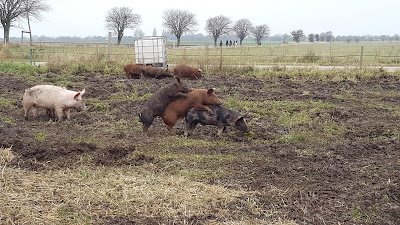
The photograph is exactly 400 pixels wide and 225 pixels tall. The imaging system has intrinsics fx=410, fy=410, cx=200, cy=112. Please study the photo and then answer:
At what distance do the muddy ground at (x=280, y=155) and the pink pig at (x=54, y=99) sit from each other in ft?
1.10

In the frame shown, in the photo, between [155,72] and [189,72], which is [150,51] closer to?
[155,72]

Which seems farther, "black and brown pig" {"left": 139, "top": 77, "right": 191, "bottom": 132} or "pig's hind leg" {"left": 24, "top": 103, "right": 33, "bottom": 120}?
"pig's hind leg" {"left": 24, "top": 103, "right": 33, "bottom": 120}

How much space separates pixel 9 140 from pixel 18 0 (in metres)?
48.2

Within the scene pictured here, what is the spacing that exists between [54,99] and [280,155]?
492cm

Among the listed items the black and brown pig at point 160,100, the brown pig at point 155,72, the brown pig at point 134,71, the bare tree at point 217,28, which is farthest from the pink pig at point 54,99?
the bare tree at point 217,28

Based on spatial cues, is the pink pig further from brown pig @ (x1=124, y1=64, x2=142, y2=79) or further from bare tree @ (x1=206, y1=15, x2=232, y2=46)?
bare tree @ (x1=206, y1=15, x2=232, y2=46)

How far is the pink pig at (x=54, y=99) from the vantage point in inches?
338

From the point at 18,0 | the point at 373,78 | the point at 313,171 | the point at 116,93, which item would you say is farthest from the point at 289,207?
the point at 18,0

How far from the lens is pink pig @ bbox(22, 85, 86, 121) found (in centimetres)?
858

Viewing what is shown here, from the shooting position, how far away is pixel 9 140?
6.89 meters

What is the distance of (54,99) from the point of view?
28.2 ft

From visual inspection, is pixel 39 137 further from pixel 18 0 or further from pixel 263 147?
pixel 18 0

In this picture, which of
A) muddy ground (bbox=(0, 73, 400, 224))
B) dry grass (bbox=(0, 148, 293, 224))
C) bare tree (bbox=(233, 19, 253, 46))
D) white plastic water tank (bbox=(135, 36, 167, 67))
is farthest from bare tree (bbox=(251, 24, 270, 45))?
dry grass (bbox=(0, 148, 293, 224))

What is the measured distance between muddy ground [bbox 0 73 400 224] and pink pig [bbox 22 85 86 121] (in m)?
0.33
